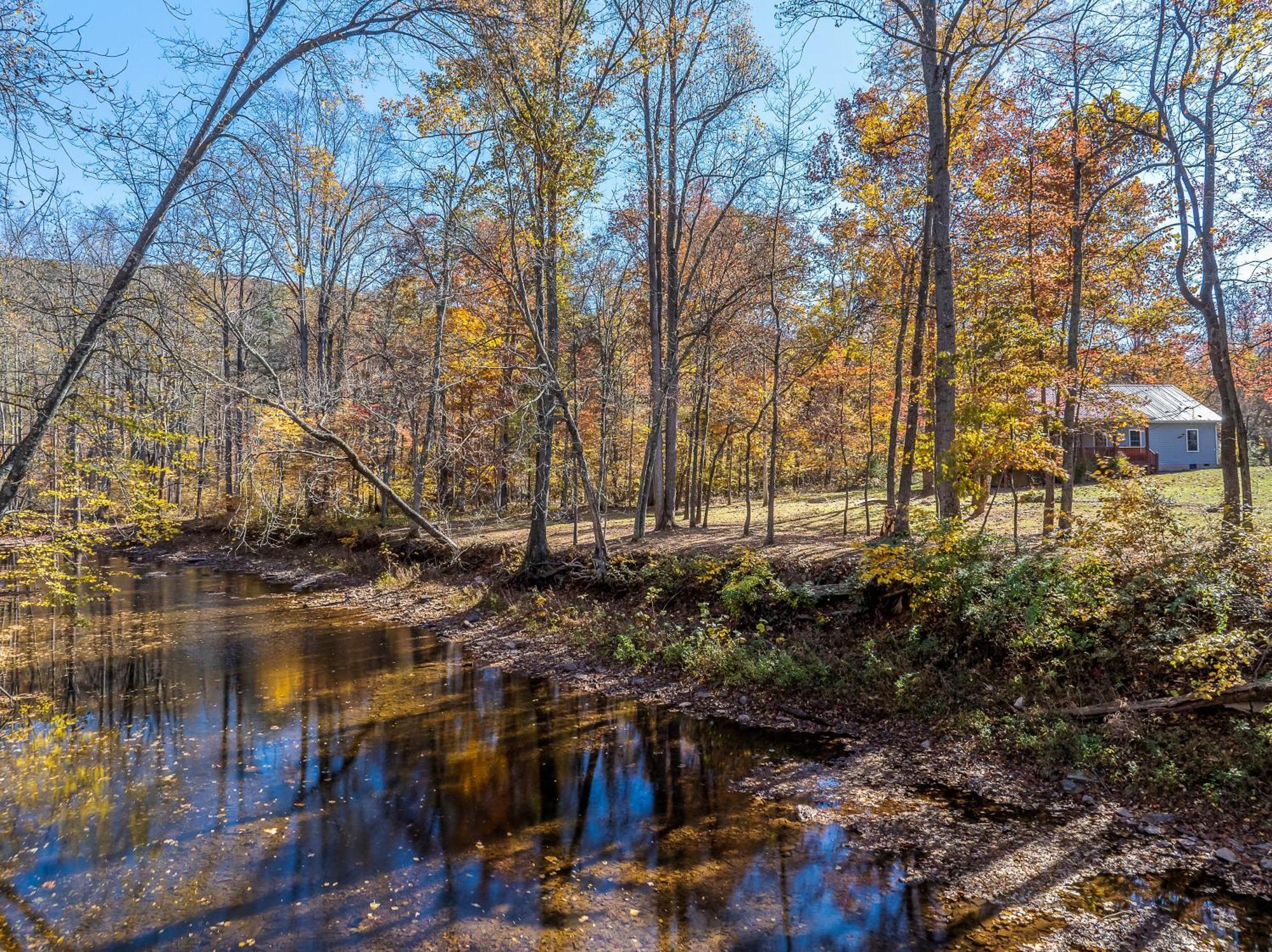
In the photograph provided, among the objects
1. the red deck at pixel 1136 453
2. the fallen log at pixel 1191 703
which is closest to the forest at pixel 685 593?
the fallen log at pixel 1191 703

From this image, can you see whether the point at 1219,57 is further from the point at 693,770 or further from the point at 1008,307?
the point at 693,770

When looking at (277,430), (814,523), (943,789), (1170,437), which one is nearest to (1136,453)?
(1170,437)

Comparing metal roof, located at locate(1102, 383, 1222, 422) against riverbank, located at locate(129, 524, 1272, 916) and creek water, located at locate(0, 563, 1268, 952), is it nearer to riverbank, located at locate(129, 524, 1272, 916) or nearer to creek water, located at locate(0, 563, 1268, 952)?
riverbank, located at locate(129, 524, 1272, 916)

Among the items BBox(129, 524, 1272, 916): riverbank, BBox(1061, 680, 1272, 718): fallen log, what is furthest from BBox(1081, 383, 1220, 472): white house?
BBox(129, 524, 1272, 916): riverbank

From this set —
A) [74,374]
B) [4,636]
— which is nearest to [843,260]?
[74,374]

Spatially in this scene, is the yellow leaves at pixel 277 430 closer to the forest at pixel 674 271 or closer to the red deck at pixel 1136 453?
the forest at pixel 674 271

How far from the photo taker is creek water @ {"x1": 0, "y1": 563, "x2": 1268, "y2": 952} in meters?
4.64

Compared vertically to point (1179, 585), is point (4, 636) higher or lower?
lower

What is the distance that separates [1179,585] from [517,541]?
14.4 metres

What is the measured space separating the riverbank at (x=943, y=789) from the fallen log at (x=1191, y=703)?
833mm

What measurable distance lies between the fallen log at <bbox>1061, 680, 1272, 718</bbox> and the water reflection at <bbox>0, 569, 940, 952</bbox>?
3.37 m

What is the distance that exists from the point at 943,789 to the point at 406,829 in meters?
5.30

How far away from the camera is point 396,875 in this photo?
5277 mm

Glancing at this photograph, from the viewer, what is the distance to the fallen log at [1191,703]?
623 centimetres
